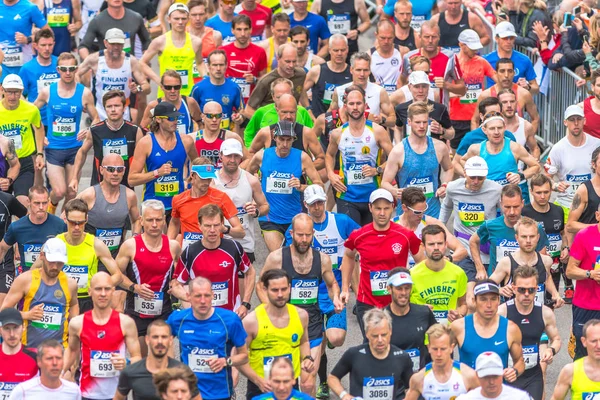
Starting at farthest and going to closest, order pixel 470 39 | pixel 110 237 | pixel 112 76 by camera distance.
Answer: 1. pixel 112 76
2. pixel 470 39
3. pixel 110 237

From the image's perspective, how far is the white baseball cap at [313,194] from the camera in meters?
14.3

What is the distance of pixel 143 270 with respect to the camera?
1366 centimetres

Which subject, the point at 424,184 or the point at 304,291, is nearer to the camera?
the point at 304,291

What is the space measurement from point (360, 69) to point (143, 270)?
4409 mm

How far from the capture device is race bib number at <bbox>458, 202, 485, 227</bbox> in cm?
1496

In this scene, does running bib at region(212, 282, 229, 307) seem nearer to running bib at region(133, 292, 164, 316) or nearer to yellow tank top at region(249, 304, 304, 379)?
running bib at region(133, 292, 164, 316)

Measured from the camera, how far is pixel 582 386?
38.8ft

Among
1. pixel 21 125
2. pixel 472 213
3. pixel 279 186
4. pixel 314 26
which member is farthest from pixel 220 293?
pixel 314 26

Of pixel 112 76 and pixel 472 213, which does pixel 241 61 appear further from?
pixel 472 213

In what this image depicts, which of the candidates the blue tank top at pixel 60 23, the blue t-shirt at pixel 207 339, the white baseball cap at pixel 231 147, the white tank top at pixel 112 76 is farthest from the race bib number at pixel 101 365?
the blue tank top at pixel 60 23

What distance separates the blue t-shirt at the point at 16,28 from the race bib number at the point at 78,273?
642 centimetres

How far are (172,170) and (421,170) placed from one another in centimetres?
239

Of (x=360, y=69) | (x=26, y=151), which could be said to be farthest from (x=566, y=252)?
(x=26, y=151)

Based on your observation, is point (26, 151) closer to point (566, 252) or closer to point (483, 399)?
point (566, 252)
